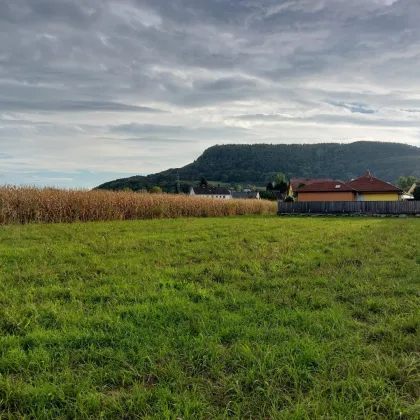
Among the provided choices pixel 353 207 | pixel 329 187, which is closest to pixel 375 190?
pixel 329 187

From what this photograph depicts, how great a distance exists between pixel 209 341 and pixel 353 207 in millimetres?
29102

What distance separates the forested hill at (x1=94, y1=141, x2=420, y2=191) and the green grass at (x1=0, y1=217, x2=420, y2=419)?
106 meters

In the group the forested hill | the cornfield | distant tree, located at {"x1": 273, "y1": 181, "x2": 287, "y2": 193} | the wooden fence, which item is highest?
the forested hill

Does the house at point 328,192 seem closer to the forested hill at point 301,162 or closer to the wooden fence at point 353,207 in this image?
the wooden fence at point 353,207

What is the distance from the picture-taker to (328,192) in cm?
3772

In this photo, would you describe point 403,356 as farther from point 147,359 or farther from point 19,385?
point 19,385

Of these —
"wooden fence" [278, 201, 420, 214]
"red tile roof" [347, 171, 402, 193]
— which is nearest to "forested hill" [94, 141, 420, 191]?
"red tile roof" [347, 171, 402, 193]

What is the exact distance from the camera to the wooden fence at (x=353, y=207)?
28.3m

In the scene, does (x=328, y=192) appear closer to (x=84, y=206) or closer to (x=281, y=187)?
(x=84, y=206)

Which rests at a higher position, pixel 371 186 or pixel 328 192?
pixel 371 186

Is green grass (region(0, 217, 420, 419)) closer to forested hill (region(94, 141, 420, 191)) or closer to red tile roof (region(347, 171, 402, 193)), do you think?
red tile roof (region(347, 171, 402, 193))

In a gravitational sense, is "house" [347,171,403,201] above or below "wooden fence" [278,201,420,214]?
above

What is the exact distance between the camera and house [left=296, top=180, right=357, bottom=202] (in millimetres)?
36938

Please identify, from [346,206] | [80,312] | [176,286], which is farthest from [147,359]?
[346,206]
